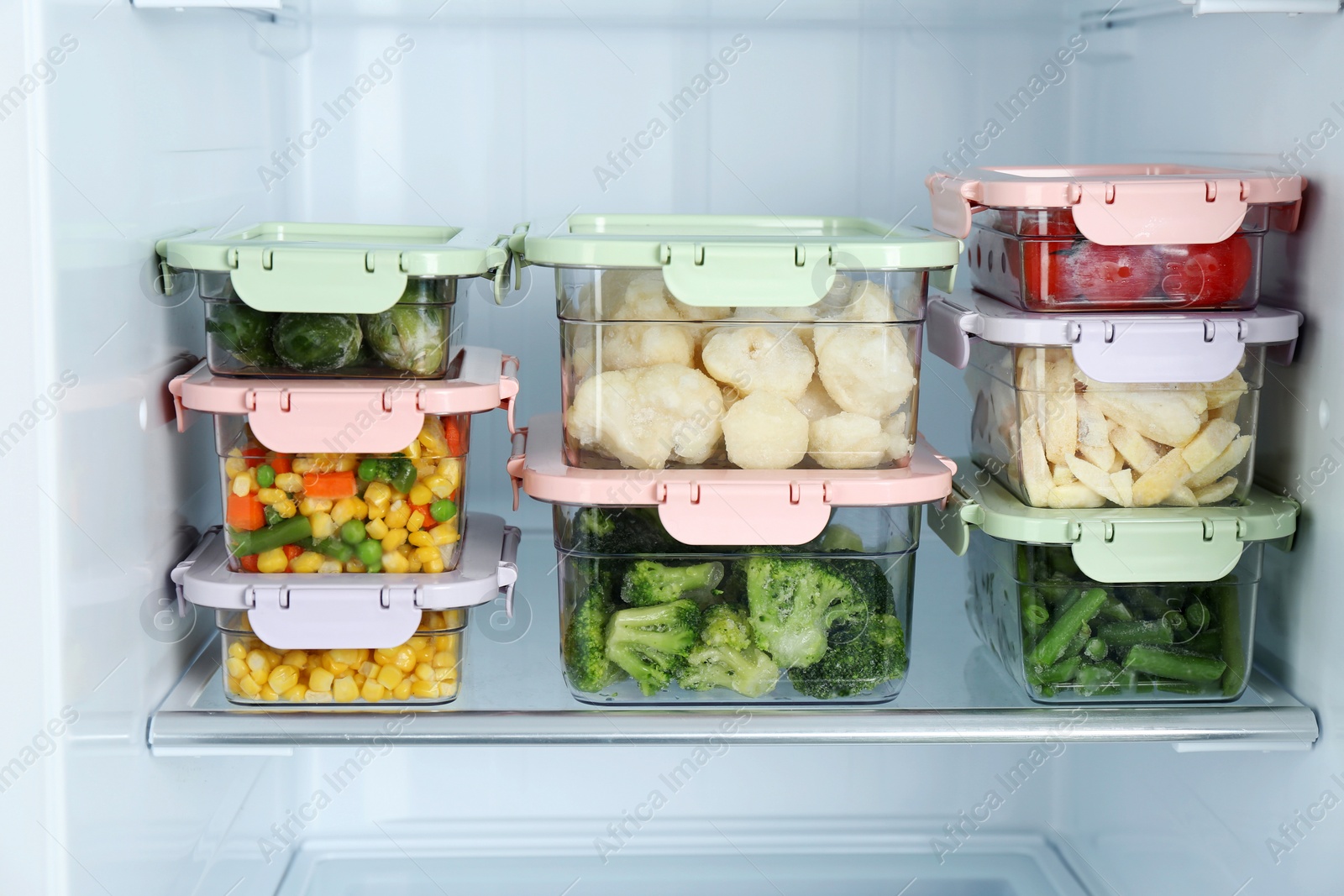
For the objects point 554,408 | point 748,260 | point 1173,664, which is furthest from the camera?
point 554,408

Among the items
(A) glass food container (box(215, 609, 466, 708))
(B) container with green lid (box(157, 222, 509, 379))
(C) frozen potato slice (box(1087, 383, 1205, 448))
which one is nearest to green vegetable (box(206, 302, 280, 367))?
(B) container with green lid (box(157, 222, 509, 379))

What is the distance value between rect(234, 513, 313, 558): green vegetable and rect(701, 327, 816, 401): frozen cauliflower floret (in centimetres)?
37

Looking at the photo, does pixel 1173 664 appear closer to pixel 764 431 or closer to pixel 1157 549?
pixel 1157 549

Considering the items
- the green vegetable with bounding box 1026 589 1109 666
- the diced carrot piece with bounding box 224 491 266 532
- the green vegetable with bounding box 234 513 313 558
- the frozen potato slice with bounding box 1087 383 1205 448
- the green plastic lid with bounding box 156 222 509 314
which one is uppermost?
the green plastic lid with bounding box 156 222 509 314

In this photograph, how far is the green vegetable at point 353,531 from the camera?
1.03m

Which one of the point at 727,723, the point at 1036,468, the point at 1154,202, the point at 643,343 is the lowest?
the point at 727,723

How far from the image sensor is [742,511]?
1.00m

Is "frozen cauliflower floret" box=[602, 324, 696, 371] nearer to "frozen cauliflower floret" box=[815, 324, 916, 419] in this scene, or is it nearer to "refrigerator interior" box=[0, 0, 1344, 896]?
"frozen cauliflower floret" box=[815, 324, 916, 419]

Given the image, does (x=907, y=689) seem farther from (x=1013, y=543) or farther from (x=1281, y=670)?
(x=1281, y=670)

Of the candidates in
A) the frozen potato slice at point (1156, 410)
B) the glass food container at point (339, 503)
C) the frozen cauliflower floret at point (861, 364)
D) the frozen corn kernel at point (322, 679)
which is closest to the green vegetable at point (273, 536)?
the glass food container at point (339, 503)

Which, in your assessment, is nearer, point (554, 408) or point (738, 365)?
point (738, 365)

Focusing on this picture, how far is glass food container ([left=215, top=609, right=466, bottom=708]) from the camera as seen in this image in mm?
1040

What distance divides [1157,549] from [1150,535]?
0.05 ft

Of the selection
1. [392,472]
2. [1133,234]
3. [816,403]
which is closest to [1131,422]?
[1133,234]
